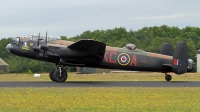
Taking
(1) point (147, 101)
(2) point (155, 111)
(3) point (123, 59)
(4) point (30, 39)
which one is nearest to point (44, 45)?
(4) point (30, 39)

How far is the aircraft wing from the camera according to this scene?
2808cm

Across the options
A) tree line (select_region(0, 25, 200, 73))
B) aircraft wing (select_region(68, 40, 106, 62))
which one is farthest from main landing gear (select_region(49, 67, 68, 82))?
tree line (select_region(0, 25, 200, 73))

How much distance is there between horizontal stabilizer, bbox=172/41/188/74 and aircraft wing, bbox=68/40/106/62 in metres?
5.40

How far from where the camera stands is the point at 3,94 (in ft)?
67.3

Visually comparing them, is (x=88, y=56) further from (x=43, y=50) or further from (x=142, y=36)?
(x=142, y=36)

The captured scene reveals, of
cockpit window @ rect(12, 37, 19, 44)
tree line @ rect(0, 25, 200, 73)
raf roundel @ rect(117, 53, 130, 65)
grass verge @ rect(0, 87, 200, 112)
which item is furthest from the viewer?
tree line @ rect(0, 25, 200, 73)

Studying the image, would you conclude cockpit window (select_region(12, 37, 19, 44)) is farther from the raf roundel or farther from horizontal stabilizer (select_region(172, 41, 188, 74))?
horizontal stabilizer (select_region(172, 41, 188, 74))

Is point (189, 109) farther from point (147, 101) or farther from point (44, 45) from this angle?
point (44, 45)

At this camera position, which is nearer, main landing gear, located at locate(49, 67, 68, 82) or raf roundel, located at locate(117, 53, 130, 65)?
main landing gear, located at locate(49, 67, 68, 82)

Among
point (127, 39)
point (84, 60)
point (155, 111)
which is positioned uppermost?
point (127, 39)

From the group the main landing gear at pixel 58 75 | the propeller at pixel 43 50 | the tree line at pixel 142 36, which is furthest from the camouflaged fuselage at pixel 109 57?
the tree line at pixel 142 36

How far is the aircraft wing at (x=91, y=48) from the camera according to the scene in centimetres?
2808

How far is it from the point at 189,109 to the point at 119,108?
8.10 feet

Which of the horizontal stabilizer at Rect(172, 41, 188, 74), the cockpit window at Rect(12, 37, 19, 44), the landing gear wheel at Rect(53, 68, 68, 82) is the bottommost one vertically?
the landing gear wheel at Rect(53, 68, 68, 82)
